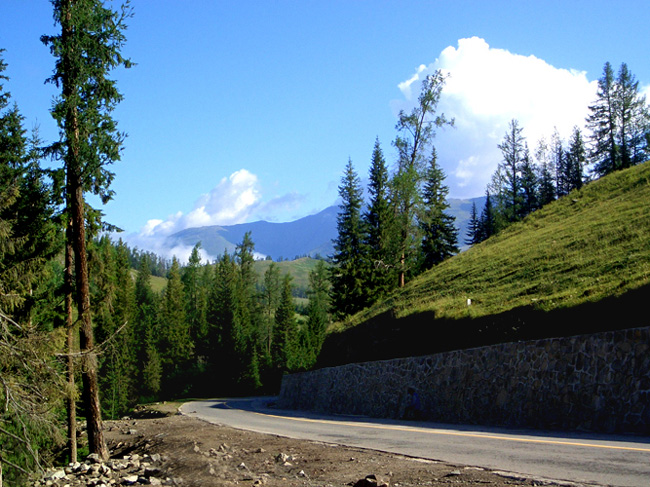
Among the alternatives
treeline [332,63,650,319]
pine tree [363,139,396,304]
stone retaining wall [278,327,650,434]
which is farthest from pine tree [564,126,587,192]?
stone retaining wall [278,327,650,434]

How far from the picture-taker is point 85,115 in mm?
17188

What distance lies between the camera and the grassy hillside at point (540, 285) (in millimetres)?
17000

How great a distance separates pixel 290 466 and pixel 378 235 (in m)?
48.9

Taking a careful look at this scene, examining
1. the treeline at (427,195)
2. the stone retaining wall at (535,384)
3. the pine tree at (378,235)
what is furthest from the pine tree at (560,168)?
the stone retaining wall at (535,384)

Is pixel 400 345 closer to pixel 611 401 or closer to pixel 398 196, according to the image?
pixel 611 401

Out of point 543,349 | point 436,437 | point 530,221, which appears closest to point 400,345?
point 543,349

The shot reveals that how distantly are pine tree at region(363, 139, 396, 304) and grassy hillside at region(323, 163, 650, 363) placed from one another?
11.2 m

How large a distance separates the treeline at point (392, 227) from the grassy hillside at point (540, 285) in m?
6.03

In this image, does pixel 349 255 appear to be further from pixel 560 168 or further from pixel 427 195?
pixel 560 168

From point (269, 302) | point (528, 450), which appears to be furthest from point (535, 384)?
point (269, 302)

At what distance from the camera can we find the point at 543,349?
15.7 meters

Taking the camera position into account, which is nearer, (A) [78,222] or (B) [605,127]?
(A) [78,222]

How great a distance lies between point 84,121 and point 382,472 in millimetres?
13999

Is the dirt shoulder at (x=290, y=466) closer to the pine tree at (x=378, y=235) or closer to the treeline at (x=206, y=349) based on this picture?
the pine tree at (x=378, y=235)
